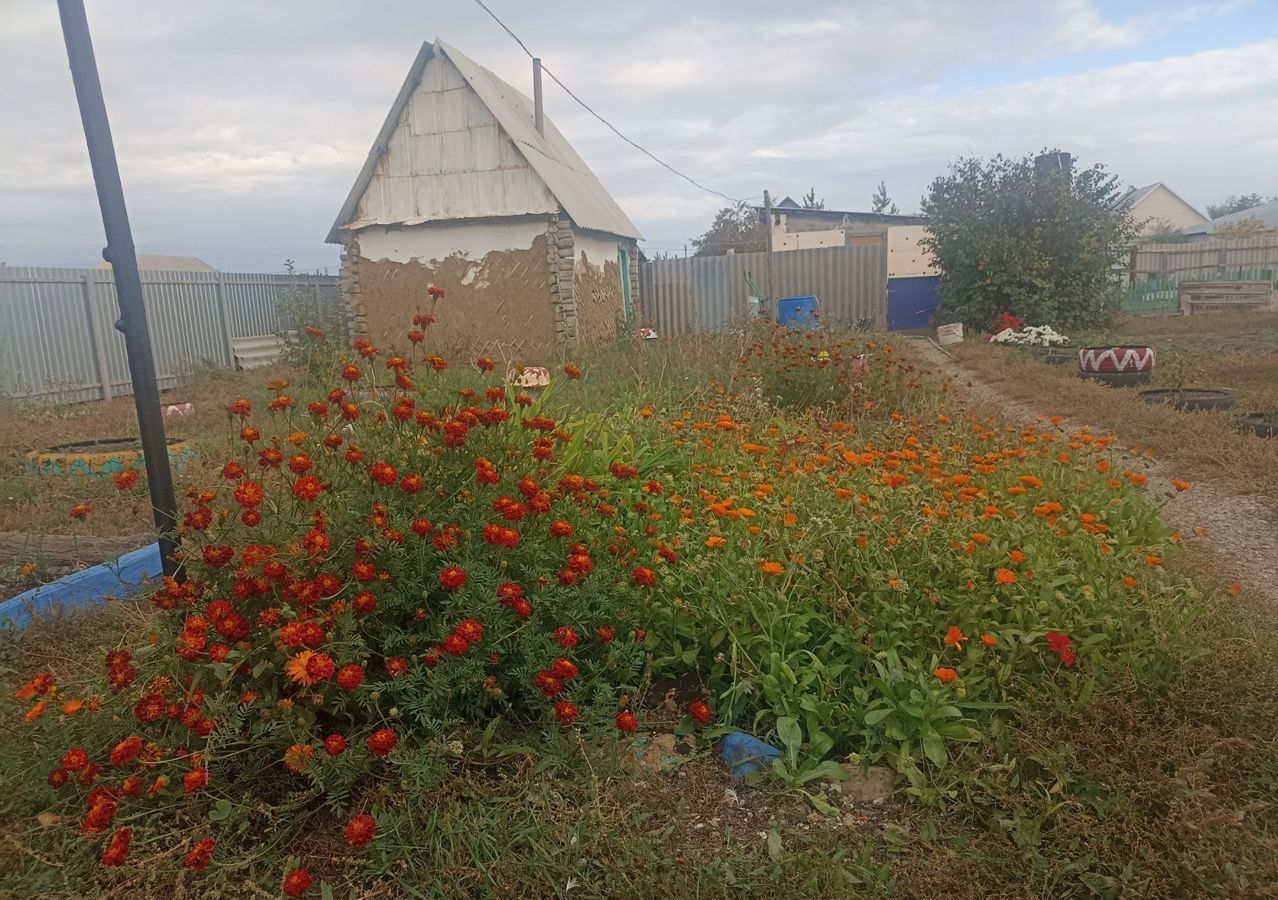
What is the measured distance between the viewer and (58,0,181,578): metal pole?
2.66 m

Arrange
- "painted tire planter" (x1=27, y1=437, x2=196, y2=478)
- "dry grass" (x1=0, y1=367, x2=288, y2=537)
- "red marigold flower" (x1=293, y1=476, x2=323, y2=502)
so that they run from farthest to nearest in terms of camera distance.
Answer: "painted tire planter" (x1=27, y1=437, x2=196, y2=478), "dry grass" (x1=0, y1=367, x2=288, y2=537), "red marigold flower" (x1=293, y1=476, x2=323, y2=502)

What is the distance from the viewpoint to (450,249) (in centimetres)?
1133

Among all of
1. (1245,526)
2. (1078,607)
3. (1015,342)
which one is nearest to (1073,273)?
(1015,342)

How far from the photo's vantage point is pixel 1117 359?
8844 millimetres

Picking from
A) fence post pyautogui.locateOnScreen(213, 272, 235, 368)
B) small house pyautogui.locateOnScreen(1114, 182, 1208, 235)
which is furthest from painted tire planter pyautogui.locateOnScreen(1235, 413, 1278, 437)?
small house pyautogui.locateOnScreen(1114, 182, 1208, 235)

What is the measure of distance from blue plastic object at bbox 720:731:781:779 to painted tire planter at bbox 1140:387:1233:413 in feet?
21.3

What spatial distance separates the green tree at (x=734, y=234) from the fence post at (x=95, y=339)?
25723 millimetres

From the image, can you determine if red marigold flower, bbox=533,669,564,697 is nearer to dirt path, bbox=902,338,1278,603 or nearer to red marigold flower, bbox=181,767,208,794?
red marigold flower, bbox=181,767,208,794

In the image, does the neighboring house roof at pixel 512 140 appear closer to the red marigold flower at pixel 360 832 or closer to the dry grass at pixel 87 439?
the dry grass at pixel 87 439

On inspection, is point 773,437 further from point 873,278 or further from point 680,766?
point 873,278

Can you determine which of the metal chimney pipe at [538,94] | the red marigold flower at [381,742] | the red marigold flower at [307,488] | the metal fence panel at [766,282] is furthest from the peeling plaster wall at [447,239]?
the red marigold flower at [381,742]

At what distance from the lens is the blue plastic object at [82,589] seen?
329 centimetres

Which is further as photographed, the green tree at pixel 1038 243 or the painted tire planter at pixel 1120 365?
the green tree at pixel 1038 243

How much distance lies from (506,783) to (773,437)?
8.31ft
